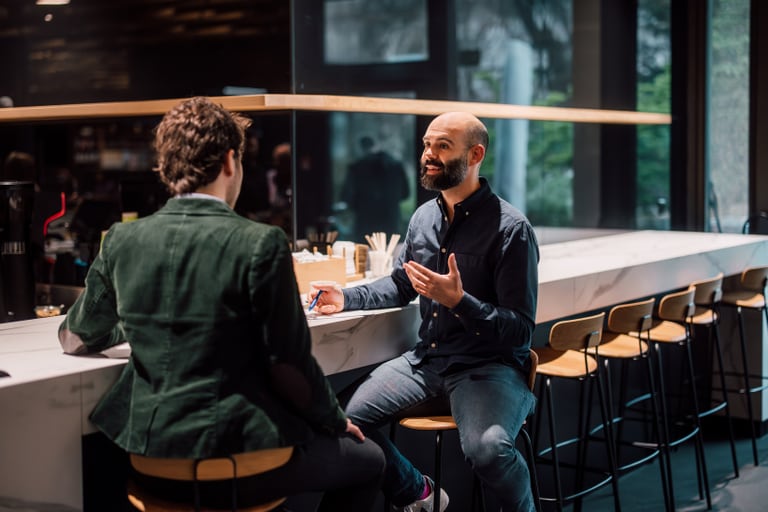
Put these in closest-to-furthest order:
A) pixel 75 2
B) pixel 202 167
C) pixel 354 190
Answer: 1. pixel 202 167
2. pixel 75 2
3. pixel 354 190

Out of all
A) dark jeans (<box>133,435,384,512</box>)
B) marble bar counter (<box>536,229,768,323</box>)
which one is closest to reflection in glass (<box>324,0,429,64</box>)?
marble bar counter (<box>536,229,768,323</box>)

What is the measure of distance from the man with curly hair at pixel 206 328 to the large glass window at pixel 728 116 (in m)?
4.91

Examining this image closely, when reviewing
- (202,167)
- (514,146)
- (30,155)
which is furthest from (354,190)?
(202,167)

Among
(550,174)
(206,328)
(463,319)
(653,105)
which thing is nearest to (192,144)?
(206,328)

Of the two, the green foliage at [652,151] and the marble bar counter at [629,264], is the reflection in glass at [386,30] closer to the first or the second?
the marble bar counter at [629,264]

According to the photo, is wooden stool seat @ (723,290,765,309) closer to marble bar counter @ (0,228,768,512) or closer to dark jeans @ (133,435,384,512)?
marble bar counter @ (0,228,768,512)

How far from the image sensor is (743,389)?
539 centimetres

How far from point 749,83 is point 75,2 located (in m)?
4.23

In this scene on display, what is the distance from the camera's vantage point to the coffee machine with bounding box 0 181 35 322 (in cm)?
338

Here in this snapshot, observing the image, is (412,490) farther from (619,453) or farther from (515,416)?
(619,453)

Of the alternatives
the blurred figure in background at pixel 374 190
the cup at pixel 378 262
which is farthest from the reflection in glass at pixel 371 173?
the cup at pixel 378 262

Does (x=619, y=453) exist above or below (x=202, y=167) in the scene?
below

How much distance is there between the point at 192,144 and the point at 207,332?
43cm

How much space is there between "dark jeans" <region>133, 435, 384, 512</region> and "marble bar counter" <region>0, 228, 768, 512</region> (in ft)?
0.66
